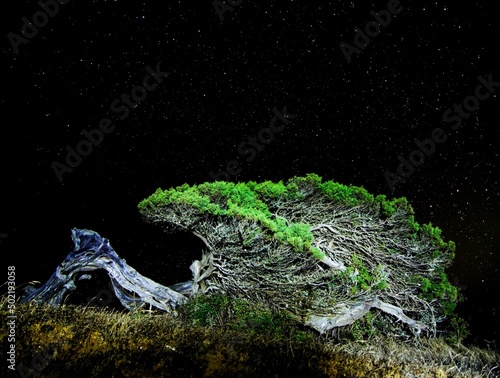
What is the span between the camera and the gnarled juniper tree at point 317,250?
8008mm

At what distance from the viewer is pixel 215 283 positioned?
9.02 metres

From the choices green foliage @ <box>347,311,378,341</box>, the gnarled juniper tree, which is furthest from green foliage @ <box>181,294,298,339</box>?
green foliage @ <box>347,311,378,341</box>

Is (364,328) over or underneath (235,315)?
underneath

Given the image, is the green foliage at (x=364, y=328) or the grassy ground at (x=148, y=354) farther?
the green foliage at (x=364, y=328)

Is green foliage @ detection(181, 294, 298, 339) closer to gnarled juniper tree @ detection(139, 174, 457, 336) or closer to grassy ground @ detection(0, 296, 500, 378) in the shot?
gnarled juniper tree @ detection(139, 174, 457, 336)

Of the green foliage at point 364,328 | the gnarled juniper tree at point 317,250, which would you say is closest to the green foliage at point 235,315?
the gnarled juniper tree at point 317,250

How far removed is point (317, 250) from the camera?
7.89 meters

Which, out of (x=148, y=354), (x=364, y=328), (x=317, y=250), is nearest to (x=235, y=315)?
(x=317, y=250)

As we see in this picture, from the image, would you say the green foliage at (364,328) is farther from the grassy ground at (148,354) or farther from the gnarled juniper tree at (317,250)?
the grassy ground at (148,354)

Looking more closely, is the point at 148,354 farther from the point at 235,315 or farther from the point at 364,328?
the point at 364,328

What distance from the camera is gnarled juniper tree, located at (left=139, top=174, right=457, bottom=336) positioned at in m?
8.01

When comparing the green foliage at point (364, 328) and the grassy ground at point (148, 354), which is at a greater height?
the grassy ground at point (148, 354)

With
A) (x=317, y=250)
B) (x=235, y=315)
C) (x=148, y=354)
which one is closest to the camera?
(x=148, y=354)

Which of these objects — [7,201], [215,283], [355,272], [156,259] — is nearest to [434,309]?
[355,272]
